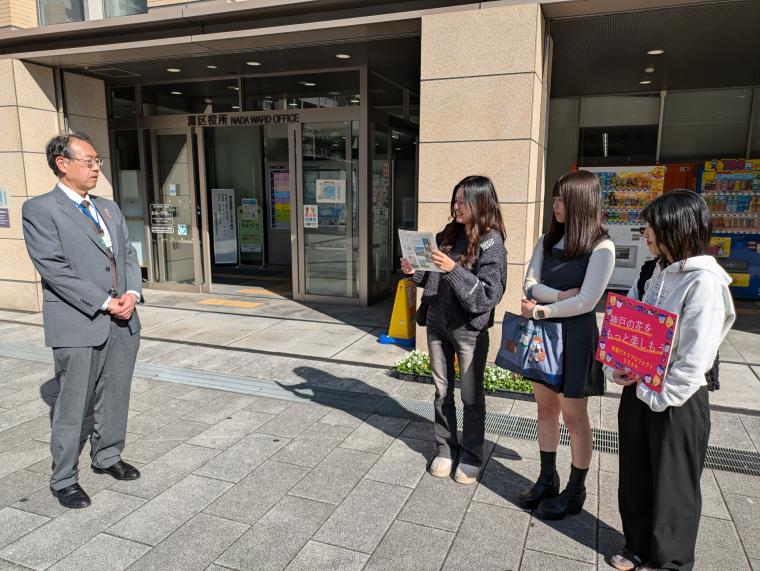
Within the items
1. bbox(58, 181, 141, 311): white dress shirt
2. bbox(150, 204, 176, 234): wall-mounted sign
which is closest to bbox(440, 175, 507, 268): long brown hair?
bbox(58, 181, 141, 311): white dress shirt

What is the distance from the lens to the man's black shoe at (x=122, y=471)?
3.58m

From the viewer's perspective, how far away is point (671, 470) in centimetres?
250

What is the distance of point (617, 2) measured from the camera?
17.0ft

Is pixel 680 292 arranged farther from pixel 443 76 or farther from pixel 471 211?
pixel 443 76

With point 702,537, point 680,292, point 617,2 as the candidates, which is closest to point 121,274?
point 680,292

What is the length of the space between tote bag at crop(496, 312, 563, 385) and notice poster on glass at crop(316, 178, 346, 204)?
577 centimetres

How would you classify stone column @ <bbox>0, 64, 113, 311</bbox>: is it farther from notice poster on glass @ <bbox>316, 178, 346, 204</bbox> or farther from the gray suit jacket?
the gray suit jacket

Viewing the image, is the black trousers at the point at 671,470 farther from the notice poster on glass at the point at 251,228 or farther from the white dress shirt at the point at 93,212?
the notice poster on glass at the point at 251,228

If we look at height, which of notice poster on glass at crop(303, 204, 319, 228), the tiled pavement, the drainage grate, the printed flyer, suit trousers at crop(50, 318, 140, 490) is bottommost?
the tiled pavement

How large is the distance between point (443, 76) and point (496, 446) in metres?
3.58

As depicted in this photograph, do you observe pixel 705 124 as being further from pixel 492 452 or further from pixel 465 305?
pixel 465 305

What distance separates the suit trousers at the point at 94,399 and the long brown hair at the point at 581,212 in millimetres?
2717

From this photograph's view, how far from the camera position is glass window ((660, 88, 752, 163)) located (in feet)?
32.3

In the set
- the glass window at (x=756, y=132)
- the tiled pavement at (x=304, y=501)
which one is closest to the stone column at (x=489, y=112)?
the tiled pavement at (x=304, y=501)
